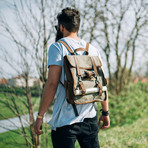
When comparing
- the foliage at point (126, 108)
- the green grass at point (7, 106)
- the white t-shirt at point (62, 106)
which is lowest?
the foliage at point (126, 108)

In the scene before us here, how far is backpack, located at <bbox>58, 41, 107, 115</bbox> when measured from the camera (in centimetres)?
138

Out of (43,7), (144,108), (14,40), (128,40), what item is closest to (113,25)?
(128,40)

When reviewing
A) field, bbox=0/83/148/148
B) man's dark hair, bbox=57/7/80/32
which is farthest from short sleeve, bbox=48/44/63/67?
field, bbox=0/83/148/148

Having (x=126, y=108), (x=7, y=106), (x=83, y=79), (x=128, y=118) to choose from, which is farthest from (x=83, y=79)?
(x=128, y=118)

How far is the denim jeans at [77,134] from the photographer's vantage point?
4.53 ft

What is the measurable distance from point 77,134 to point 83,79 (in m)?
0.45

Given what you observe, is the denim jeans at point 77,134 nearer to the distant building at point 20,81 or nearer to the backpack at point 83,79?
the backpack at point 83,79

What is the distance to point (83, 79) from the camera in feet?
4.81

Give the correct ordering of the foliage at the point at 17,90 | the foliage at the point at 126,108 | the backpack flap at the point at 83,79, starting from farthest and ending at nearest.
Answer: the foliage at the point at 126,108 → the foliage at the point at 17,90 → the backpack flap at the point at 83,79

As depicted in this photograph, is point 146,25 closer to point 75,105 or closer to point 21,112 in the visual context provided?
point 21,112

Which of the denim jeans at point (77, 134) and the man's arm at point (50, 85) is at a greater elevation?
the man's arm at point (50, 85)

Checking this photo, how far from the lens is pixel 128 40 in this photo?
730 centimetres

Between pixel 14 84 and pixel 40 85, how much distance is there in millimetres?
397

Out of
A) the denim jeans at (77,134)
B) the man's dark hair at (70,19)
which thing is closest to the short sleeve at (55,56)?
the man's dark hair at (70,19)
